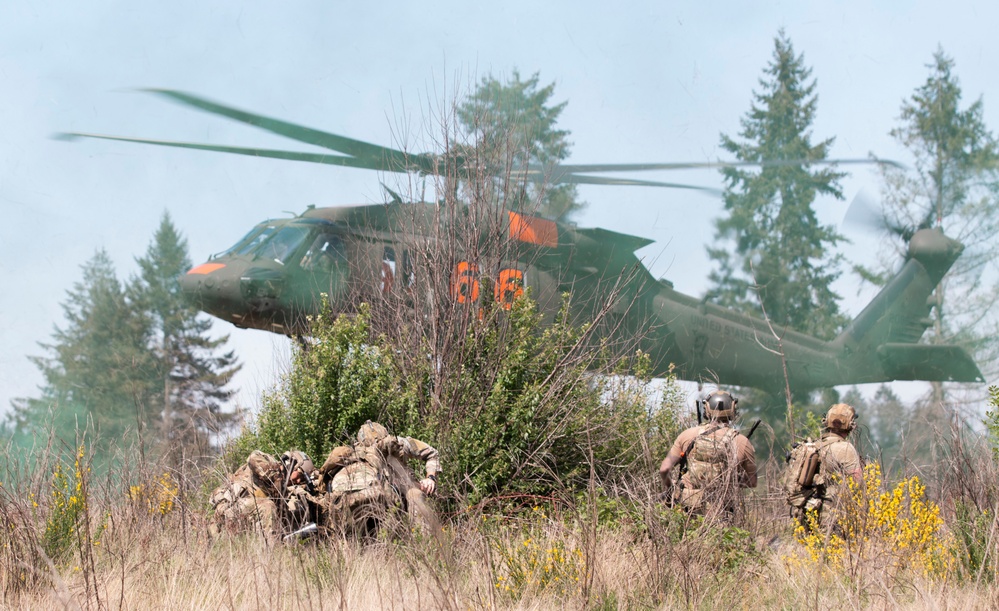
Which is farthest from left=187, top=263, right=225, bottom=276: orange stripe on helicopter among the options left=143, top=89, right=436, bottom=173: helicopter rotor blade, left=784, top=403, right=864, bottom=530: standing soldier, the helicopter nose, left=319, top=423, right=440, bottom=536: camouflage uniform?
left=784, top=403, right=864, bottom=530: standing soldier

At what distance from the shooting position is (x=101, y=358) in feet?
104

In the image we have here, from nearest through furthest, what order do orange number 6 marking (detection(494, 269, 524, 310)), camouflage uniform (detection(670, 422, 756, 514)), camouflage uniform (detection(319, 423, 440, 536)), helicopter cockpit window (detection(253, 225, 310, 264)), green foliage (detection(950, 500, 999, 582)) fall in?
1. green foliage (detection(950, 500, 999, 582))
2. camouflage uniform (detection(670, 422, 756, 514))
3. camouflage uniform (detection(319, 423, 440, 536))
4. orange number 6 marking (detection(494, 269, 524, 310))
5. helicopter cockpit window (detection(253, 225, 310, 264))

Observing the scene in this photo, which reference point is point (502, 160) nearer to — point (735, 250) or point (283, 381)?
point (283, 381)

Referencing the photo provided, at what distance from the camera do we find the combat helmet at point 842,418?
737 cm

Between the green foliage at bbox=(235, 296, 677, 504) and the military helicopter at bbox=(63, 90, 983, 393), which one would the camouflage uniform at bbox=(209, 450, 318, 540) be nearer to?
the green foliage at bbox=(235, 296, 677, 504)

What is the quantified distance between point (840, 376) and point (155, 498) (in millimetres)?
15172

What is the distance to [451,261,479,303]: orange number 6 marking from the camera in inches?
364

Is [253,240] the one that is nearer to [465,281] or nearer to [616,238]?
[465,281]

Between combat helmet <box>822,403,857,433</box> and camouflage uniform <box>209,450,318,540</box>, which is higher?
combat helmet <box>822,403,857,433</box>

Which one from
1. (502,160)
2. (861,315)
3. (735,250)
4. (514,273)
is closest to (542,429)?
(514,273)

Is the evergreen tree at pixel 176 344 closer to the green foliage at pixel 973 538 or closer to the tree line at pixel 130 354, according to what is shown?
the tree line at pixel 130 354

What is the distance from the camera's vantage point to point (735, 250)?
2648cm

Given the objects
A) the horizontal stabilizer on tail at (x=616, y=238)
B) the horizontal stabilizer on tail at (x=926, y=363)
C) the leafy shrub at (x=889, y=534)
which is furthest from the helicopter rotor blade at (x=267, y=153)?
the horizontal stabilizer on tail at (x=926, y=363)

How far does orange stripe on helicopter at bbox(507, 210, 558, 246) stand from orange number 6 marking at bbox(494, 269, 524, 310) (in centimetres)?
42
